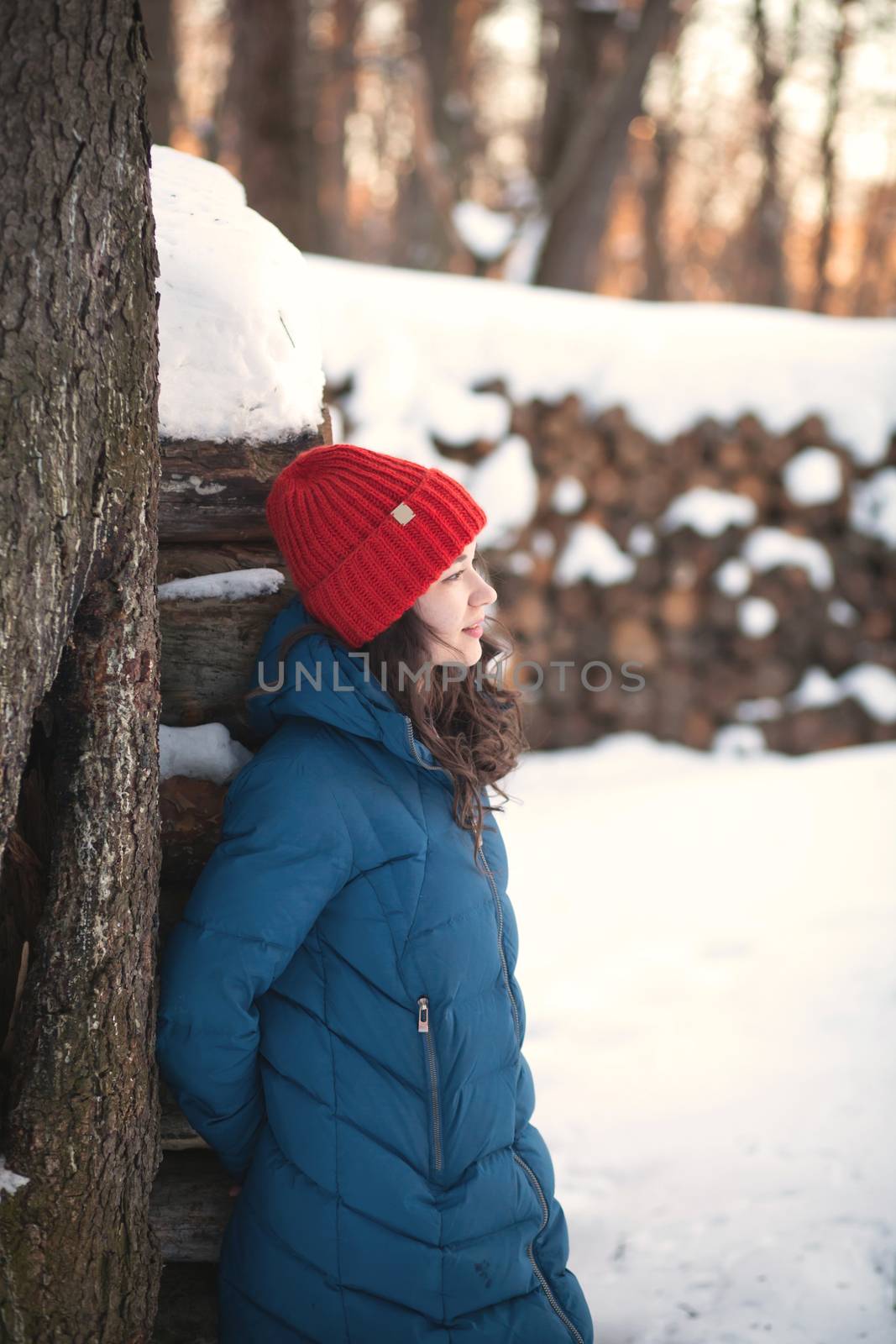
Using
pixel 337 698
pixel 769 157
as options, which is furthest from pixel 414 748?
pixel 769 157

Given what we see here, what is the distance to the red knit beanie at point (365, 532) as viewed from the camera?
152cm

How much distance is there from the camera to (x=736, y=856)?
12.6ft

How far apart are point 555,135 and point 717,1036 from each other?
6239mm

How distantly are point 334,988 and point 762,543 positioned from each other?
3.96m

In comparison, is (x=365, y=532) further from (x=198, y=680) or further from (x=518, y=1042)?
(x=518, y=1042)

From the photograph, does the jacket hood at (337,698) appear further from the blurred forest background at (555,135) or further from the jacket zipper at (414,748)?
the blurred forest background at (555,135)

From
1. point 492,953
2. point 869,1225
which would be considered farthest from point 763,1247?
point 492,953

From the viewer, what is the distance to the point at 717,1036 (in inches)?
110

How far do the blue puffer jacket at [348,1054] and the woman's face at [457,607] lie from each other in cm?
15

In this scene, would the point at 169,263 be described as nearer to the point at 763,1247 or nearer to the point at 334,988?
the point at 334,988

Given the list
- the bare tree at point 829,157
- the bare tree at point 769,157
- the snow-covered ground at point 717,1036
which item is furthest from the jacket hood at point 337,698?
the bare tree at point 829,157

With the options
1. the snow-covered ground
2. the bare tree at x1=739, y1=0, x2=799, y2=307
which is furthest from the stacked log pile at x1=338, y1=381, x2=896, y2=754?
the bare tree at x1=739, y1=0, x2=799, y2=307

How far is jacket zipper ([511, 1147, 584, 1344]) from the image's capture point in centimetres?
152

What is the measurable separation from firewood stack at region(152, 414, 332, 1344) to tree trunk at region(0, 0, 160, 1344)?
23cm
